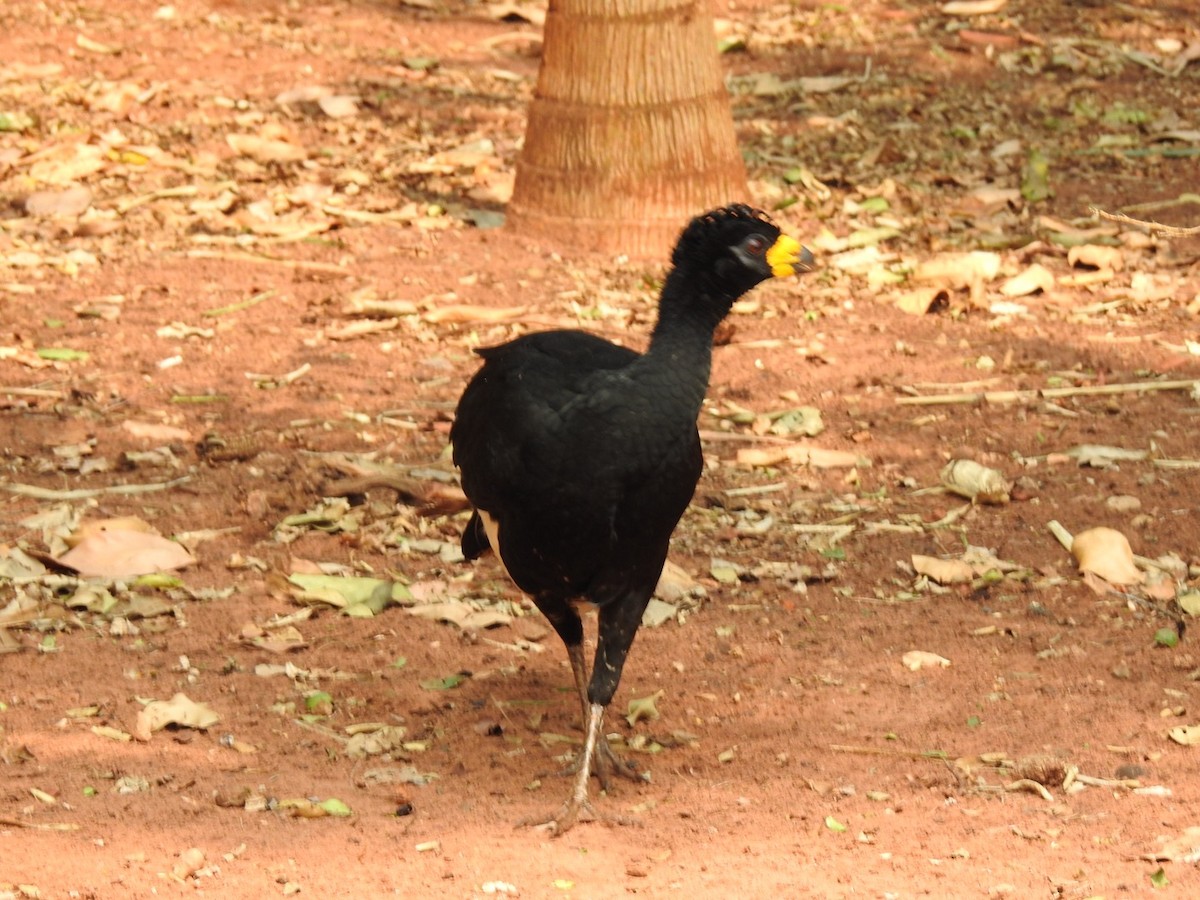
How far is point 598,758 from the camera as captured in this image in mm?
4945

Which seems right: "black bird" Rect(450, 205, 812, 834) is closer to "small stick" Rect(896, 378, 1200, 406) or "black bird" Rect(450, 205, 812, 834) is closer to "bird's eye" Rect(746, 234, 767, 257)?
"bird's eye" Rect(746, 234, 767, 257)

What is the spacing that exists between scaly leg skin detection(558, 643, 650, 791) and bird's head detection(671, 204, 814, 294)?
4.11 feet

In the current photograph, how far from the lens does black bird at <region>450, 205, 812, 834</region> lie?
4492 millimetres

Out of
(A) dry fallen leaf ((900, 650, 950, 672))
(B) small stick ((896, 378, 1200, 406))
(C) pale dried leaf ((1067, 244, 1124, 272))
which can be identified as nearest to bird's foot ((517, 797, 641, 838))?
(A) dry fallen leaf ((900, 650, 950, 672))

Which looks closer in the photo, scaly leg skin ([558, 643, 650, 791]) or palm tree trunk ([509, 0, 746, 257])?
scaly leg skin ([558, 643, 650, 791])

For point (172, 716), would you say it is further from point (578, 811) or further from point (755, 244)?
point (755, 244)

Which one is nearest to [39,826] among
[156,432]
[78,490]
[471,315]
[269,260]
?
[78,490]

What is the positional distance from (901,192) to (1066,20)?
4.56m

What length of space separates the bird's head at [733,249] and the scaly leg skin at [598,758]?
125 centimetres

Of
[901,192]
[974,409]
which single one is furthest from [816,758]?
[901,192]

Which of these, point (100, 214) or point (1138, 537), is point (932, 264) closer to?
point (1138, 537)

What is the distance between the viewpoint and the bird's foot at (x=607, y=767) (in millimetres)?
4953

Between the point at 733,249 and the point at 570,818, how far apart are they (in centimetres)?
166

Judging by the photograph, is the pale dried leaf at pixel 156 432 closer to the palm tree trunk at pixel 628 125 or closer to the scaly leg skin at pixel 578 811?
the palm tree trunk at pixel 628 125
